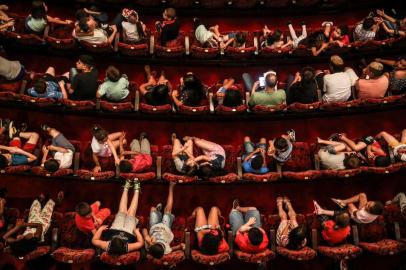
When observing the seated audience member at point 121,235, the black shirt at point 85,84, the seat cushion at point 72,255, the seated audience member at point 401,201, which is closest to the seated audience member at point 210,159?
the seated audience member at point 121,235

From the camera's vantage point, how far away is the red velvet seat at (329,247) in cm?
268

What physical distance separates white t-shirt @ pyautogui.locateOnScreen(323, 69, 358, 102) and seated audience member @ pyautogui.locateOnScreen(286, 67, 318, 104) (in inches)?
4.0

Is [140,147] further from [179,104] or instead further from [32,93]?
[32,93]

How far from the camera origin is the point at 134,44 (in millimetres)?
3281

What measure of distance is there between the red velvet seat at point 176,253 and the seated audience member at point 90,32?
5.04 ft

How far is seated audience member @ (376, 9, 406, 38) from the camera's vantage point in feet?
10.9

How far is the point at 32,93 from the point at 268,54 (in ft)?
6.21

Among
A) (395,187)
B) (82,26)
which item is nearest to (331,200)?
(395,187)

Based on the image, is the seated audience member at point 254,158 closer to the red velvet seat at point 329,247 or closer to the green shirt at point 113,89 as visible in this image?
the red velvet seat at point 329,247

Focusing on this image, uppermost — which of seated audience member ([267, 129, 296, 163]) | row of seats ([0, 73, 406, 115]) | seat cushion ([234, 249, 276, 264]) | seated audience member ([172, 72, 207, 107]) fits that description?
seated audience member ([172, 72, 207, 107])

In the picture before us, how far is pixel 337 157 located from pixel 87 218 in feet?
Answer: 6.05

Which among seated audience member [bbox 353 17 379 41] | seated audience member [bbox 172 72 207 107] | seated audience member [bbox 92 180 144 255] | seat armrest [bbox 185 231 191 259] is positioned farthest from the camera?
seated audience member [bbox 353 17 379 41]

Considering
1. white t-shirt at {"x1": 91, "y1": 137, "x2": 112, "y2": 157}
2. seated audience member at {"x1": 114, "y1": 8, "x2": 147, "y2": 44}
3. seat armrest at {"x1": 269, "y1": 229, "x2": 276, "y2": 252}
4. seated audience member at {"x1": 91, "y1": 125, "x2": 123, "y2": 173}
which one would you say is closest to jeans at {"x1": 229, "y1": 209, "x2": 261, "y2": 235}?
seat armrest at {"x1": 269, "y1": 229, "x2": 276, "y2": 252}

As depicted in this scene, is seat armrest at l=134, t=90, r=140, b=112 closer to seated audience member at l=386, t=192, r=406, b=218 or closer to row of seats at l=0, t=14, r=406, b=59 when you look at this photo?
row of seats at l=0, t=14, r=406, b=59
